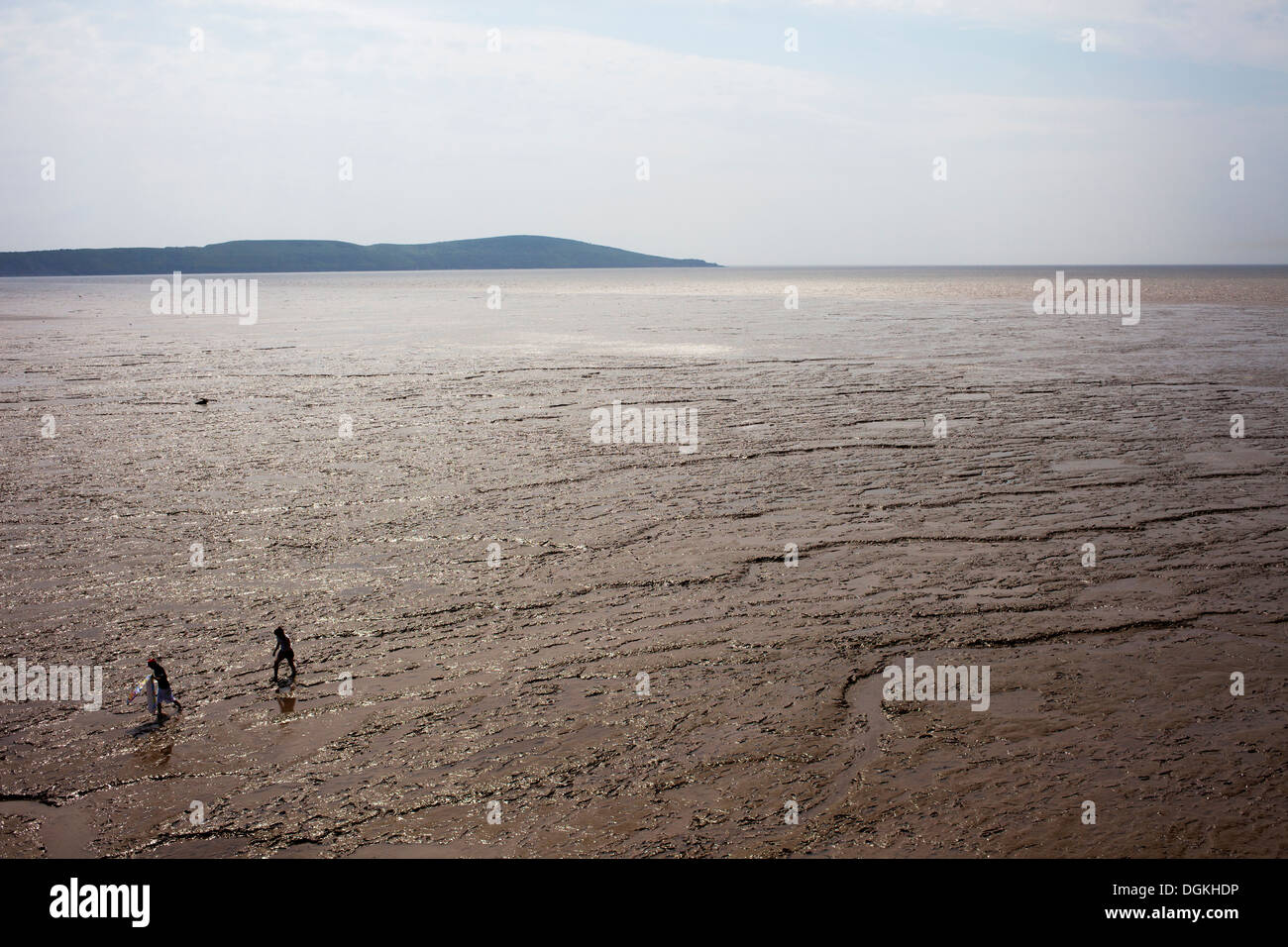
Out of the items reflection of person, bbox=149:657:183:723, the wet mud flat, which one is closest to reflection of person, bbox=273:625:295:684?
the wet mud flat

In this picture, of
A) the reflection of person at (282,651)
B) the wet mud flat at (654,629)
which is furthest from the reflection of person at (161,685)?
the reflection of person at (282,651)

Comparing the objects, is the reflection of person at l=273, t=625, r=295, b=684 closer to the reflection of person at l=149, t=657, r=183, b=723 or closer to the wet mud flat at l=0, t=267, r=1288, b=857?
the wet mud flat at l=0, t=267, r=1288, b=857

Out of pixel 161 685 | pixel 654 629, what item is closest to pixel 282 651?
pixel 161 685

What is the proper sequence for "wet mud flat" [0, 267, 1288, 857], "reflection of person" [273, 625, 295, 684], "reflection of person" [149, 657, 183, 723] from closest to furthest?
"wet mud flat" [0, 267, 1288, 857] < "reflection of person" [149, 657, 183, 723] < "reflection of person" [273, 625, 295, 684]

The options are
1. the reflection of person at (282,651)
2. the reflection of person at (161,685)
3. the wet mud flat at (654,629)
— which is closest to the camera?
the wet mud flat at (654,629)

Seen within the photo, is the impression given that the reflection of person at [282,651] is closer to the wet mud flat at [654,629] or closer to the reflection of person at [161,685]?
the wet mud flat at [654,629]

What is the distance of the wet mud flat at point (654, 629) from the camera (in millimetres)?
7836

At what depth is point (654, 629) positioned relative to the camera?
11492 millimetres

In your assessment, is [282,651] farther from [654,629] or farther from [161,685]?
[654,629]

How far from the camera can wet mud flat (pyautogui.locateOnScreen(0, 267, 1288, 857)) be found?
7.84 metres

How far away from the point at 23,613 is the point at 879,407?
2160cm

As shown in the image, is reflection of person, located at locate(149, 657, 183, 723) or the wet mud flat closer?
the wet mud flat

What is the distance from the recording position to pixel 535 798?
8078mm

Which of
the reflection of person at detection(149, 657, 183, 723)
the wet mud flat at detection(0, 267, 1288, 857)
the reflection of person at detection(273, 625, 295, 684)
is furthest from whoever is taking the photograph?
the reflection of person at detection(273, 625, 295, 684)
